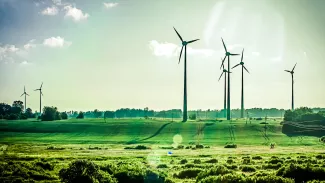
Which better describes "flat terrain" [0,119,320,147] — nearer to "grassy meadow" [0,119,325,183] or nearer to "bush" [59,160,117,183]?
"grassy meadow" [0,119,325,183]

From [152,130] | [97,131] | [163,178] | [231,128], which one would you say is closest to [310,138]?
[231,128]

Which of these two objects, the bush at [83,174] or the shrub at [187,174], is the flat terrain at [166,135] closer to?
the shrub at [187,174]

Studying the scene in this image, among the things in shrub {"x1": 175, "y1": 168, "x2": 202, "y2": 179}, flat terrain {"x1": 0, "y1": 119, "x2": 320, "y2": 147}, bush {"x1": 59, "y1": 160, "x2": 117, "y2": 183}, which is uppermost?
bush {"x1": 59, "y1": 160, "x2": 117, "y2": 183}

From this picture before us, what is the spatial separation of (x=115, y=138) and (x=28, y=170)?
126m

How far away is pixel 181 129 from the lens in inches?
7293

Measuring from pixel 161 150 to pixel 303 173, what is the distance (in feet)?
250

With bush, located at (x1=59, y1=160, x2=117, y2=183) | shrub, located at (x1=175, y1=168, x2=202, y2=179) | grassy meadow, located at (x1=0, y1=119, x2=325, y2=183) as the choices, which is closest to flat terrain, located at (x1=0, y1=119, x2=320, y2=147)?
grassy meadow, located at (x1=0, y1=119, x2=325, y2=183)

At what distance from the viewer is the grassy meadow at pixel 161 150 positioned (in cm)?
4175

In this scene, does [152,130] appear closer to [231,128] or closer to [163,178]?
[231,128]

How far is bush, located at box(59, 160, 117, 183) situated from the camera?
3781 cm

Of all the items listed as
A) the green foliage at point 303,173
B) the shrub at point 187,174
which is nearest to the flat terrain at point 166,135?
the shrub at point 187,174

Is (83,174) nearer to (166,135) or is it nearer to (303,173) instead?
(303,173)

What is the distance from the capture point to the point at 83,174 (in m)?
37.8

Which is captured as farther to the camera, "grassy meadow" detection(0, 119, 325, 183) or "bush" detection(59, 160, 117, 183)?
"grassy meadow" detection(0, 119, 325, 183)
